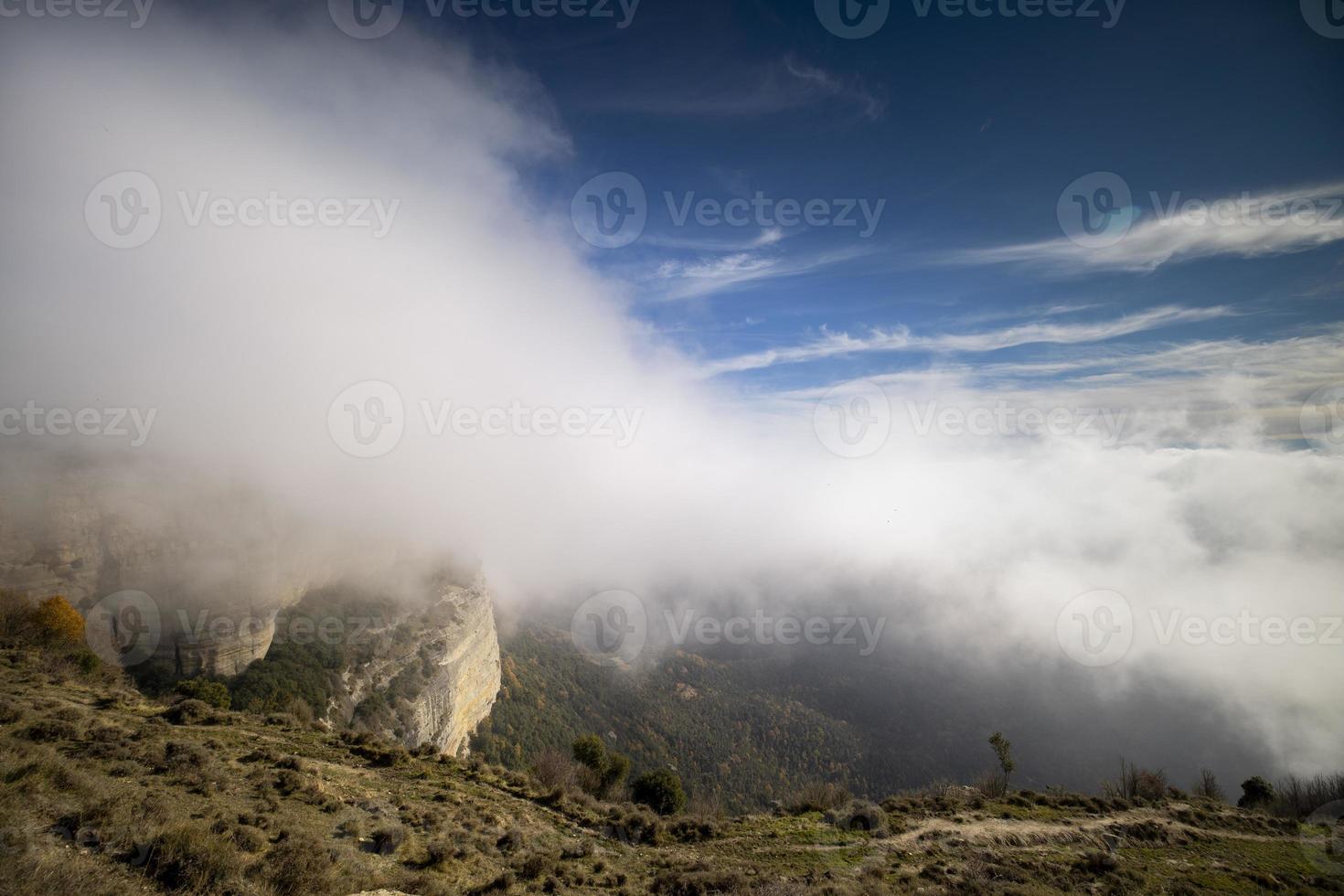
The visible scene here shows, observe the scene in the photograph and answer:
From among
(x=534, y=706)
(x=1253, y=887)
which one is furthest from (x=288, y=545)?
(x=1253, y=887)

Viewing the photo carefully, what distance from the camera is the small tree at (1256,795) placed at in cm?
4269

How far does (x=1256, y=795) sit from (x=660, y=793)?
5740cm

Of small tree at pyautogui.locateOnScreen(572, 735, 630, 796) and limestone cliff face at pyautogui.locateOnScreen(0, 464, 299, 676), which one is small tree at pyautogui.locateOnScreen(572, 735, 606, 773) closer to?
small tree at pyautogui.locateOnScreen(572, 735, 630, 796)

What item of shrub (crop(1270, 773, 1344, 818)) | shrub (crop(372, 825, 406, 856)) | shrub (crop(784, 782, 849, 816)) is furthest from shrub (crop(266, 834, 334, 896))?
shrub (crop(1270, 773, 1344, 818))

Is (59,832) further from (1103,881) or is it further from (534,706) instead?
(534,706)

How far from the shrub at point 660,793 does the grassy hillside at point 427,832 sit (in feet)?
41.7

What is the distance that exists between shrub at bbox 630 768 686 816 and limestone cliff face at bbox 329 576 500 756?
38408 millimetres

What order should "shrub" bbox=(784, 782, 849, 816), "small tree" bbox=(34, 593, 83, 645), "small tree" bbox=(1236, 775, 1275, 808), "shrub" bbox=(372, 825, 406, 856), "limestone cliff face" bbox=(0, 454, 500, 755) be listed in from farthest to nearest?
1. "limestone cliff face" bbox=(0, 454, 500, 755)
2. "small tree" bbox=(34, 593, 83, 645)
3. "small tree" bbox=(1236, 775, 1275, 808)
4. "shrub" bbox=(784, 782, 849, 816)
5. "shrub" bbox=(372, 825, 406, 856)

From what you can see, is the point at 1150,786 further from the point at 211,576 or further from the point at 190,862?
the point at 211,576

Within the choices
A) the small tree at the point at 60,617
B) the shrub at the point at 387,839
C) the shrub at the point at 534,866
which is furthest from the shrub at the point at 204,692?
the shrub at the point at 534,866

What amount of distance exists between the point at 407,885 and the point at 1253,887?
118 ft

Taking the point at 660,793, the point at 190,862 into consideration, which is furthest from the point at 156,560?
the point at 190,862

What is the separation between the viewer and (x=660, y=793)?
3900cm

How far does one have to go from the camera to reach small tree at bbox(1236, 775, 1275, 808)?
42.7 m
